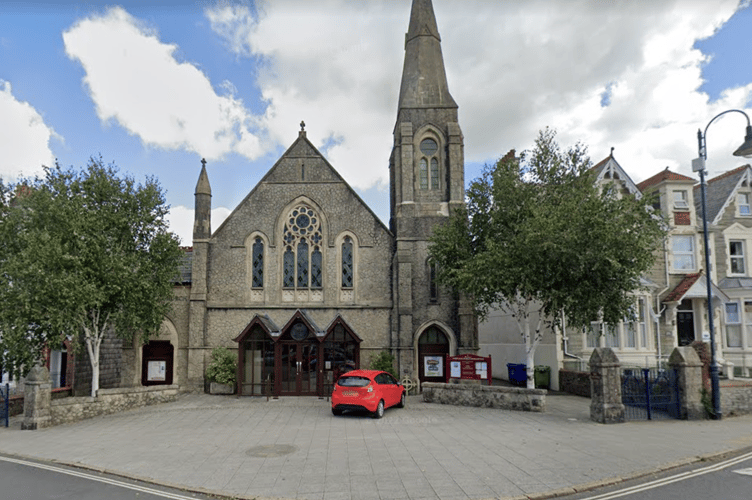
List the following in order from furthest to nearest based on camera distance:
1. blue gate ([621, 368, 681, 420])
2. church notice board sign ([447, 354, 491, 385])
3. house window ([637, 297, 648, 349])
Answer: house window ([637, 297, 648, 349]) < church notice board sign ([447, 354, 491, 385]) < blue gate ([621, 368, 681, 420])

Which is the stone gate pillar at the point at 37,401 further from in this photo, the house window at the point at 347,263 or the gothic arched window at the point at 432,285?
the gothic arched window at the point at 432,285

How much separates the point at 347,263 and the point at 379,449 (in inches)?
560

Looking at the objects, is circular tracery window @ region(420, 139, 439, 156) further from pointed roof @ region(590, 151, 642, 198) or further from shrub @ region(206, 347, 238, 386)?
shrub @ region(206, 347, 238, 386)

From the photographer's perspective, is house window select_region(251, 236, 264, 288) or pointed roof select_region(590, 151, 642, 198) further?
pointed roof select_region(590, 151, 642, 198)

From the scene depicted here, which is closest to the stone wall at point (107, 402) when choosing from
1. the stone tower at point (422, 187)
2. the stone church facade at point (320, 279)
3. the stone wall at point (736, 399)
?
the stone church facade at point (320, 279)

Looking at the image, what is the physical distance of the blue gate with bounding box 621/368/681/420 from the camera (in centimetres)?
1606

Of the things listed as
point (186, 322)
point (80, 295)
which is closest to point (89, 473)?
point (80, 295)

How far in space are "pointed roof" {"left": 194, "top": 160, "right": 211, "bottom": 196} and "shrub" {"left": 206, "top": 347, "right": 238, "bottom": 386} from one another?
24.7 ft

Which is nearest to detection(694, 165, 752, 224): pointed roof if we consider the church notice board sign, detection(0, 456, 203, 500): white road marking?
the church notice board sign

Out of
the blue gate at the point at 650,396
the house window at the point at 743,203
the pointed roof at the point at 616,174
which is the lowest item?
the blue gate at the point at 650,396

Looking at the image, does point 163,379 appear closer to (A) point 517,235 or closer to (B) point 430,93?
(A) point 517,235

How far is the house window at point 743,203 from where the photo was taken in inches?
1059

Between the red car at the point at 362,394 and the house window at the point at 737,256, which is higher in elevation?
the house window at the point at 737,256

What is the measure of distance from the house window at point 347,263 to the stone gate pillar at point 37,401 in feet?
42.5
